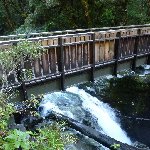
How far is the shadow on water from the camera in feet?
50.7

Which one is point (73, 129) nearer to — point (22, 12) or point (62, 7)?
point (62, 7)

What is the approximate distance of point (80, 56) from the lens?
1198 centimetres

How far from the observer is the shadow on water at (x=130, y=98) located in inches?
608

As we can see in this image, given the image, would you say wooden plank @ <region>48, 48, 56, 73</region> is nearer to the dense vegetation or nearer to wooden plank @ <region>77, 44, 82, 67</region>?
wooden plank @ <region>77, 44, 82, 67</region>

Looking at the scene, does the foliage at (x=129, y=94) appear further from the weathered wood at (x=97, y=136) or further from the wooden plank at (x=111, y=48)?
the weathered wood at (x=97, y=136)

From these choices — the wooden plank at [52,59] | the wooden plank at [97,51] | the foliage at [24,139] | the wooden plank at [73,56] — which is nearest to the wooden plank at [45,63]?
the wooden plank at [52,59]

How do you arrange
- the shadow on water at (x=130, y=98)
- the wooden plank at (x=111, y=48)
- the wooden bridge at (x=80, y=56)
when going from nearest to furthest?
the wooden bridge at (x=80, y=56), the wooden plank at (x=111, y=48), the shadow on water at (x=130, y=98)

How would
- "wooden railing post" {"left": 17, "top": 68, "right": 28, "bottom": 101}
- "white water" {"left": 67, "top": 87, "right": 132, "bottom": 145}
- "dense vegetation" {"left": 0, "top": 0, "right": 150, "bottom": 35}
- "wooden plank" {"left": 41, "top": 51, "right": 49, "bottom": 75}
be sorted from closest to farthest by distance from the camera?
1. "wooden railing post" {"left": 17, "top": 68, "right": 28, "bottom": 101}
2. "wooden plank" {"left": 41, "top": 51, "right": 49, "bottom": 75}
3. "white water" {"left": 67, "top": 87, "right": 132, "bottom": 145}
4. "dense vegetation" {"left": 0, "top": 0, "right": 150, "bottom": 35}

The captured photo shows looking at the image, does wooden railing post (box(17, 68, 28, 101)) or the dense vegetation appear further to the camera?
the dense vegetation

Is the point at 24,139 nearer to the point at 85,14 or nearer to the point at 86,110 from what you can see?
the point at 86,110

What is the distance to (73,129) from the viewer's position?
39.9 feet

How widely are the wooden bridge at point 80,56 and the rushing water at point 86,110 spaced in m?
2.26

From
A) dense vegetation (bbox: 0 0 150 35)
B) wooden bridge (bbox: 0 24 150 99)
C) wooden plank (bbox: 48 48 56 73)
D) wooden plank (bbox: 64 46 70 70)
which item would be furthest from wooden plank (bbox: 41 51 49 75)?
dense vegetation (bbox: 0 0 150 35)

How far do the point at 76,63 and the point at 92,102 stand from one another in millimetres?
4914
